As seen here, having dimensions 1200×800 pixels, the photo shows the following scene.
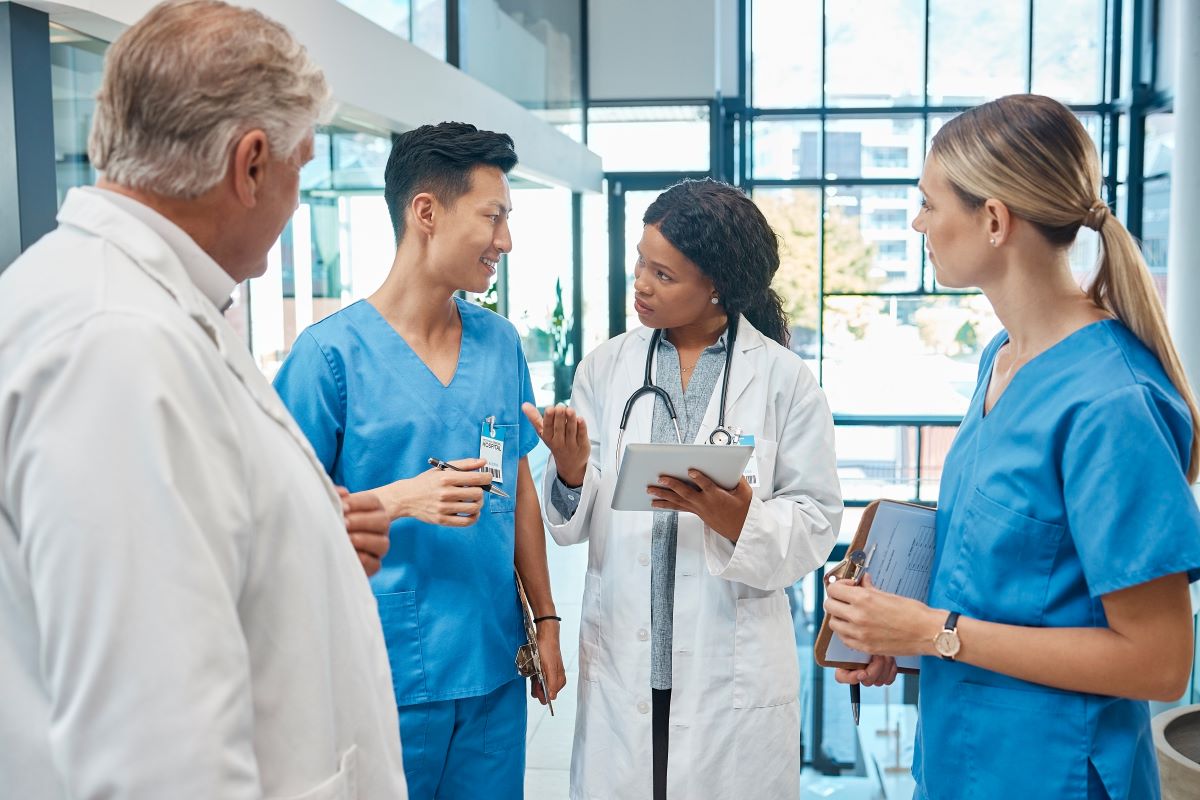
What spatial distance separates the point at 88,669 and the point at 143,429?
17 cm

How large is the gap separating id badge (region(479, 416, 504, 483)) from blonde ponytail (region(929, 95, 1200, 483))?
0.89m

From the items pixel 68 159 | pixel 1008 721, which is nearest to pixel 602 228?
pixel 68 159

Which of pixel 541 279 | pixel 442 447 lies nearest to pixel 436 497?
pixel 442 447

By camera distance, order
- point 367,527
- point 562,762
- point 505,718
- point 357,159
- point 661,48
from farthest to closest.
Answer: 1. point 661,48
2. point 357,159
3. point 562,762
4. point 505,718
5. point 367,527

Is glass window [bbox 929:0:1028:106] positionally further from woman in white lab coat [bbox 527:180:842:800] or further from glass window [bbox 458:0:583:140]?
woman in white lab coat [bbox 527:180:842:800]

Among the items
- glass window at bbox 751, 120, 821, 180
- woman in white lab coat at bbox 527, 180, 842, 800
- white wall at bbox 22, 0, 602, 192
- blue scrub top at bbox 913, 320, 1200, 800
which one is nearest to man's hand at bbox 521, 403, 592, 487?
woman in white lab coat at bbox 527, 180, 842, 800

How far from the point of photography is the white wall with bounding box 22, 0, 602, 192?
2.39m

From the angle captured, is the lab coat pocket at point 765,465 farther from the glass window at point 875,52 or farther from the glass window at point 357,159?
the glass window at point 875,52

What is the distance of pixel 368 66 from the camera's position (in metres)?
3.86

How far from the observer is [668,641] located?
1.82 m

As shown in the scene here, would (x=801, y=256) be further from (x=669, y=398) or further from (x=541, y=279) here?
(x=669, y=398)

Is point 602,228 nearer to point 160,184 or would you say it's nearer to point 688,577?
point 688,577

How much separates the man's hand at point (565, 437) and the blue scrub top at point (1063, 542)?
0.72 metres

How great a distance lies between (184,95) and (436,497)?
82 centimetres
